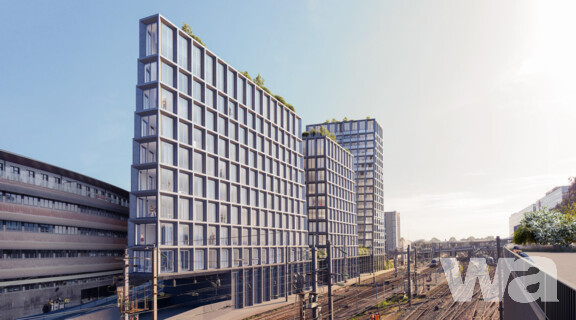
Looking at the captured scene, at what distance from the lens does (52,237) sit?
175 ft

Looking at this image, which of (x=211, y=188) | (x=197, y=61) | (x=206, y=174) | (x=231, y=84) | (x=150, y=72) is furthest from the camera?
(x=231, y=84)

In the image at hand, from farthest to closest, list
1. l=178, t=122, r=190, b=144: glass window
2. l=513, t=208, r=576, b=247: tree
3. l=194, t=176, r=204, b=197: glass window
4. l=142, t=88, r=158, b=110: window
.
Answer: l=194, t=176, r=204, b=197: glass window → l=178, t=122, r=190, b=144: glass window → l=142, t=88, r=158, b=110: window → l=513, t=208, r=576, b=247: tree

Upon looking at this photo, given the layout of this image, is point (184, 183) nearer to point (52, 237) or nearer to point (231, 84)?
point (52, 237)

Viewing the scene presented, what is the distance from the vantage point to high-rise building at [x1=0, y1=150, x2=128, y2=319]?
156 ft

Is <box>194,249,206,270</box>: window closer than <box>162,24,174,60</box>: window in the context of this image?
No

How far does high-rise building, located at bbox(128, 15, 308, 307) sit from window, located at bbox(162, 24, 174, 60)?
116mm

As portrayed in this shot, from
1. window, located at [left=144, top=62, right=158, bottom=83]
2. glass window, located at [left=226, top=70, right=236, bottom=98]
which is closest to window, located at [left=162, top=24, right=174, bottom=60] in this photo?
window, located at [left=144, top=62, right=158, bottom=83]

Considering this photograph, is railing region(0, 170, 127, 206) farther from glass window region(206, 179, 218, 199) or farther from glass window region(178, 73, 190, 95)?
Answer: glass window region(178, 73, 190, 95)

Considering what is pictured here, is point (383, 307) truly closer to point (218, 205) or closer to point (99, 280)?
point (218, 205)

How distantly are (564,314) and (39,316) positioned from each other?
2127 inches

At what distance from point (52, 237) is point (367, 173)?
113955 millimetres

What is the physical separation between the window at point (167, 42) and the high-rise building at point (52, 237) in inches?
786

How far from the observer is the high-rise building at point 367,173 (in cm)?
14825

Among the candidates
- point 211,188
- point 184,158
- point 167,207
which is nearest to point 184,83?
point 184,158
